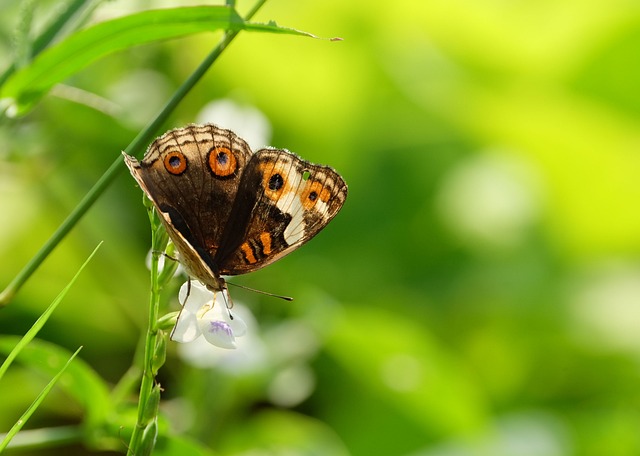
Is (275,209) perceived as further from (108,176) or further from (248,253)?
(108,176)

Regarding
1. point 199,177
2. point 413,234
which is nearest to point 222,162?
point 199,177

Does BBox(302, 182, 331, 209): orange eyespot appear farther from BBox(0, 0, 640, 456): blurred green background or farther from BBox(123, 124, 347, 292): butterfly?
BBox(0, 0, 640, 456): blurred green background

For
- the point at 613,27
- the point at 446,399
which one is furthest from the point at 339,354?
the point at 613,27

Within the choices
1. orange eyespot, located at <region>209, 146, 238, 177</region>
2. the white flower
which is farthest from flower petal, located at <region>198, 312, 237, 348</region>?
orange eyespot, located at <region>209, 146, 238, 177</region>

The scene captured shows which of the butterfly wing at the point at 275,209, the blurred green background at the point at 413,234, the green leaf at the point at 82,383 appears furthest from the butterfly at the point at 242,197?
the blurred green background at the point at 413,234

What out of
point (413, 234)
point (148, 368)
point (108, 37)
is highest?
point (413, 234)
